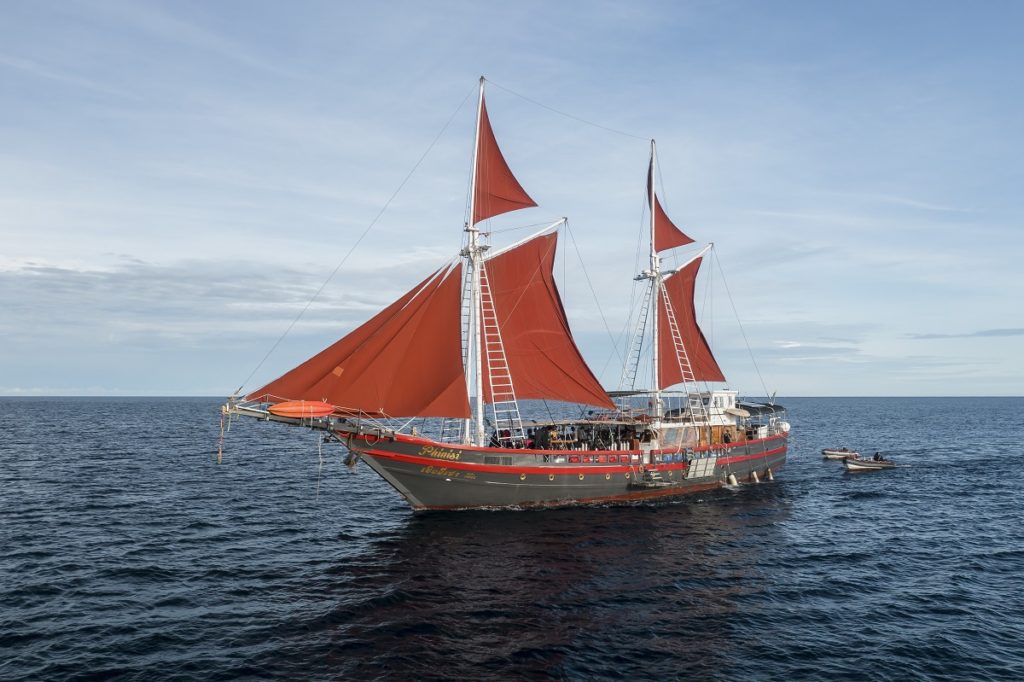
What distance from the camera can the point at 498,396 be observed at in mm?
36531

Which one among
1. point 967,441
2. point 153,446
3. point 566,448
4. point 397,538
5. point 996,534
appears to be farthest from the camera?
point 967,441

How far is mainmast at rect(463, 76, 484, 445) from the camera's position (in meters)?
34.2

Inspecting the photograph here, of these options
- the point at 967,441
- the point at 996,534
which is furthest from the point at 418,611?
the point at 967,441

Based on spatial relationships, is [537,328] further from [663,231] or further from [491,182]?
[663,231]

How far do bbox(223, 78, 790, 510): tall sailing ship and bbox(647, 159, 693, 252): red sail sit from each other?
9 cm

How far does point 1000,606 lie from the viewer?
22203 mm

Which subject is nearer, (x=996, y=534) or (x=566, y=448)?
(x=996, y=534)

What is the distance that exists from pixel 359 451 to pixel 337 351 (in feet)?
17.7

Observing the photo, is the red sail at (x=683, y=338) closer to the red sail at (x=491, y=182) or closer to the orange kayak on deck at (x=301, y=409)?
the red sail at (x=491, y=182)

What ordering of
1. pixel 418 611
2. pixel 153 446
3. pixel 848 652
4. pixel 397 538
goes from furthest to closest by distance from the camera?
pixel 153 446 < pixel 397 538 < pixel 418 611 < pixel 848 652

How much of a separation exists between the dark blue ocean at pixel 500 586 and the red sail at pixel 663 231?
64.9 feet

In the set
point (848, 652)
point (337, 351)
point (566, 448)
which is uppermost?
point (337, 351)

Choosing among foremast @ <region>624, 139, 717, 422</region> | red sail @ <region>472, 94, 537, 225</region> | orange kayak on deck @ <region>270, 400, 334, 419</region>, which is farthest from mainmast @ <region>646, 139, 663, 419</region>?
orange kayak on deck @ <region>270, 400, 334, 419</region>

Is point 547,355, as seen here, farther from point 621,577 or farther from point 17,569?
point 17,569
